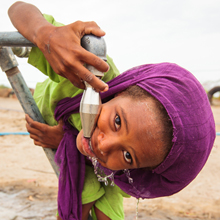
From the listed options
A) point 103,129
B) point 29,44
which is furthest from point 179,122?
point 29,44

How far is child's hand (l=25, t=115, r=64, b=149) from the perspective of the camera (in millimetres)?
1337

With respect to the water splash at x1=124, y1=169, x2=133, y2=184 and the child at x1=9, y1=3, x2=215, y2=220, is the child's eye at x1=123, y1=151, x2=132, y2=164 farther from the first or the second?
the water splash at x1=124, y1=169, x2=133, y2=184

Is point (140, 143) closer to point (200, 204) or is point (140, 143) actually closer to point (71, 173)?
point (71, 173)

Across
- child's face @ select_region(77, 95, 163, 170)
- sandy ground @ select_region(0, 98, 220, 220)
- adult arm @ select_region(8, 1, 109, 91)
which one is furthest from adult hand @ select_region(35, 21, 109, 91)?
sandy ground @ select_region(0, 98, 220, 220)

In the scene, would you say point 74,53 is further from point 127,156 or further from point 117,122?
point 127,156

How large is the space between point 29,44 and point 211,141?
817mm

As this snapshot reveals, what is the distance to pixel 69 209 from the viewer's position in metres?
1.34

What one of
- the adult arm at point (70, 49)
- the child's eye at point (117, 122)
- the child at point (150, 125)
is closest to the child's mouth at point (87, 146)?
the child at point (150, 125)

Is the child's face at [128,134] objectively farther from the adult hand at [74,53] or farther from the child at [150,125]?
the adult hand at [74,53]

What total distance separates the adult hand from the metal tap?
0.02 meters

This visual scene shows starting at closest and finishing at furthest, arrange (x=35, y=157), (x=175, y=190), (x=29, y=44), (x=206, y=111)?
(x=29, y=44) → (x=206, y=111) → (x=175, y=190) → (x=35, y=157)

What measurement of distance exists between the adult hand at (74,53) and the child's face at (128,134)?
0.57 feet

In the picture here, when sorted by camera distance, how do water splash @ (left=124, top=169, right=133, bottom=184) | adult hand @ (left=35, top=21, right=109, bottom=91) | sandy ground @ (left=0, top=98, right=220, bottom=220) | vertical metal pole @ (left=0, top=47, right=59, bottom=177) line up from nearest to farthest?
adult hand @ (left=35, top=21, right=109, bottom=91), vertical metal pole @ (left=0, top=47, right=59, bottom=177), water splash @ (left=124, top=169, right=133, bottom=184), sandy ground @ (left=0, top=98, right=220, bottom=220)

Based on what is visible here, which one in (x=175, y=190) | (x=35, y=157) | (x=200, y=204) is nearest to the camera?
(x=175, y=190)
